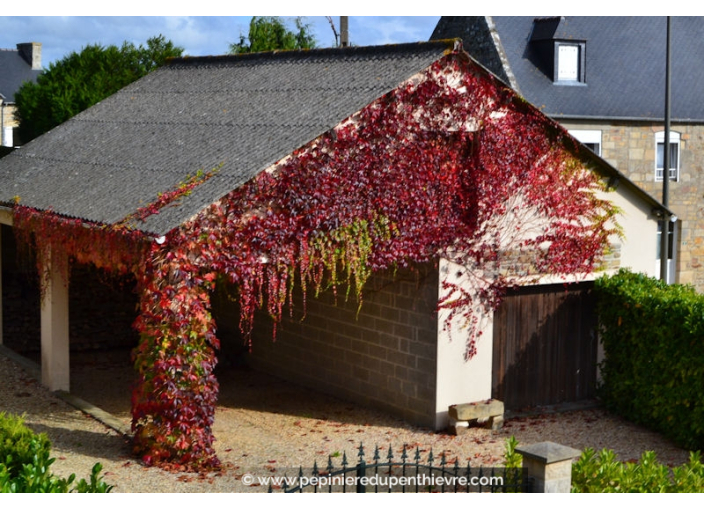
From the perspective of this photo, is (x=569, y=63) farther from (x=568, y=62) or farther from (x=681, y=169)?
(x=681, y=169)

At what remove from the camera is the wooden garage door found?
527 inches

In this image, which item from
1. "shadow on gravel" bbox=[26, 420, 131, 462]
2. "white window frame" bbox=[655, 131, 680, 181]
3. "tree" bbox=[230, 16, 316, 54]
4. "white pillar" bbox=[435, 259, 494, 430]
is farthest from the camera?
"tree" bbox=[230, 16, 316, 54]

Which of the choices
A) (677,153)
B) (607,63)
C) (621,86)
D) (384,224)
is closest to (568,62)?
(607,63)

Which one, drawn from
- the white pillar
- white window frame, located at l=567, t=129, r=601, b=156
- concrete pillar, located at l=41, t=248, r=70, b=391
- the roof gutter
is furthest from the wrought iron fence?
white window frame, located at l=567, t=129, r=601, b=156

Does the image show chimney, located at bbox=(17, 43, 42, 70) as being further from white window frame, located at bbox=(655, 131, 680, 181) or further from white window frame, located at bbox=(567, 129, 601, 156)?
white window frame, located at bbox=(655, 131, 680, 181)

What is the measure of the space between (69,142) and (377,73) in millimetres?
6260

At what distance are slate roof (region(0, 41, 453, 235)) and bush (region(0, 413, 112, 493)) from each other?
249 cm

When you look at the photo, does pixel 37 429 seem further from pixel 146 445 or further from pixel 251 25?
pixel 251 25

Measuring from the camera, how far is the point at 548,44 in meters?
25.6

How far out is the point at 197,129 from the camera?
1364 cm

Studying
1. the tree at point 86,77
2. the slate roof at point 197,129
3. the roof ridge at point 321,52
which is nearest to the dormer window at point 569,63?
the tree at point 86,77

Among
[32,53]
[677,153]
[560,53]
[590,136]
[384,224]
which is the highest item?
[32,53]

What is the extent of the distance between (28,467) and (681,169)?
22.1m

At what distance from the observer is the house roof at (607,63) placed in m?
24.9
